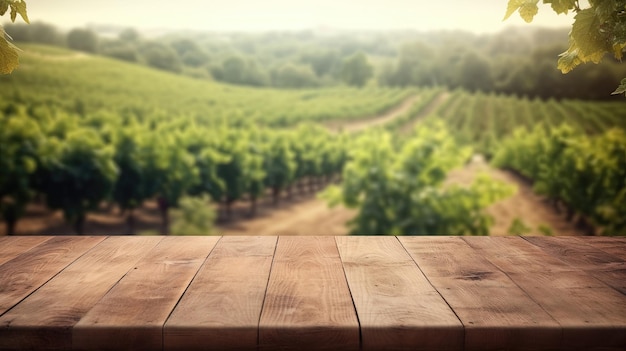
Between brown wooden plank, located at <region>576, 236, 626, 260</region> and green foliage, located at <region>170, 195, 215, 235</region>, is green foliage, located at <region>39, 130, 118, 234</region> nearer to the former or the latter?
green foliage, located at <region>170, 195, 215, 235</region>

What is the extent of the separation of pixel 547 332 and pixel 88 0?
166 feet

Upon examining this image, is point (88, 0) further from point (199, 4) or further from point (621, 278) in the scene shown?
point (621, 278)

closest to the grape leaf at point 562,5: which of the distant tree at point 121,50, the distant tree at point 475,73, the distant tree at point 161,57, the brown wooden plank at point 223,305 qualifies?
the brown wooden plank at point 223,305

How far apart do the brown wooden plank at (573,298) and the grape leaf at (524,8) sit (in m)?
0.60

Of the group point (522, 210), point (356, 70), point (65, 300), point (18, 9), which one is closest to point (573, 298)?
point (65, 300)

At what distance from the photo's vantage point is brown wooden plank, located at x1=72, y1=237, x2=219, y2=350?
96cm

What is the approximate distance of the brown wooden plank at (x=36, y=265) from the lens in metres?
1.14

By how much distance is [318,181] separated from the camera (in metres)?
23.1

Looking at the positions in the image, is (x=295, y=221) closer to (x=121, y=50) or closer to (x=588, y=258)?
(x=588, y=258)

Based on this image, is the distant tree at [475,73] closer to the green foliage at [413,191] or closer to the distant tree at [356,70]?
the distant tree at [356,70]

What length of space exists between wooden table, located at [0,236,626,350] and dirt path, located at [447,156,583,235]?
1574 centimetres

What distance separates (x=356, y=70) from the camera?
45250 mm

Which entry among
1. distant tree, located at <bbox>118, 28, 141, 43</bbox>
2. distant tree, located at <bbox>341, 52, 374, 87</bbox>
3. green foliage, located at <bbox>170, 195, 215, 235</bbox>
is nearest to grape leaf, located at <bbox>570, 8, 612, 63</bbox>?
green foliage, located at <bbox>170, 195, 215, 235</bbox>

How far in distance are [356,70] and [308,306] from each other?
149 ft
